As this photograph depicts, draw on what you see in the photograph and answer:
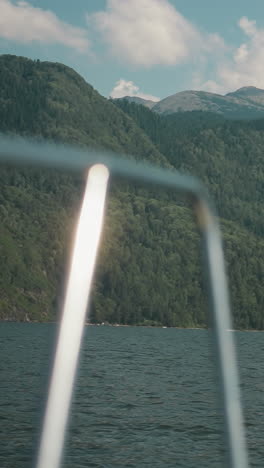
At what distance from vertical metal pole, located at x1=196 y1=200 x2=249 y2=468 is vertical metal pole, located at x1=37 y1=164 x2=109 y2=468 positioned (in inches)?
33.3

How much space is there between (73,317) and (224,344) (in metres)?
1.02

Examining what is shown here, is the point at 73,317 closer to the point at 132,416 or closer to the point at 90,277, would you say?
the point at 90,277

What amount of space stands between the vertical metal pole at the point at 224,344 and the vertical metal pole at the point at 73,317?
2.77ft

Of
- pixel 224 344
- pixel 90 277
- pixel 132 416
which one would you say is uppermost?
pixel 90 277

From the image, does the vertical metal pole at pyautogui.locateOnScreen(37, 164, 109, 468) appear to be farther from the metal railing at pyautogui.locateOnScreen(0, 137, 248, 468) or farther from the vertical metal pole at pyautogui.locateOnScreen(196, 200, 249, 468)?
the vertical metal pole at pyautogui.locateOnScreen(196, 200, 249, 468)

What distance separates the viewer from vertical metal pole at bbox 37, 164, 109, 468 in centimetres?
315

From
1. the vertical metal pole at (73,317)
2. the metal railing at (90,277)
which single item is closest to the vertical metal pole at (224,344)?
the metal railing at (90,277)

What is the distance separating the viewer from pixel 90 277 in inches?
138

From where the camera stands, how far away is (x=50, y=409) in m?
3.27

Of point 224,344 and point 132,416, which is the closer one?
point 224,344

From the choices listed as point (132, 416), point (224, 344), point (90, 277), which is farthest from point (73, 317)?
point (132, 416)

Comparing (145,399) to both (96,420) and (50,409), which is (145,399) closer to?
(96,420)

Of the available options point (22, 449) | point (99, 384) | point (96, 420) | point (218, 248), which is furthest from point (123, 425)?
point (218, 248)

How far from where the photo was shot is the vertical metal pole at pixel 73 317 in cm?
315
